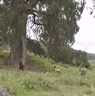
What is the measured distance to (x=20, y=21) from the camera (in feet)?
66.9

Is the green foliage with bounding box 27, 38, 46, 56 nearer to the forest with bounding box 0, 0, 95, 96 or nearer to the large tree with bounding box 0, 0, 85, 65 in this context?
the forest with bounding box 0, 0, 95, 96

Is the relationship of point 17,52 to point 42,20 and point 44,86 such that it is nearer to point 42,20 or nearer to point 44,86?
point 42,20

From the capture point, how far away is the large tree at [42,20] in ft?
67.8

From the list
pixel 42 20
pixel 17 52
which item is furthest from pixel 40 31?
pixel 17 52

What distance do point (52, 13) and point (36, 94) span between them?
39.4ft

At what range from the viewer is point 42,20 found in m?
22.4

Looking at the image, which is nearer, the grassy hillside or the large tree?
the grassy hillside

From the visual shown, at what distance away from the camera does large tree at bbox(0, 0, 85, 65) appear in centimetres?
2067

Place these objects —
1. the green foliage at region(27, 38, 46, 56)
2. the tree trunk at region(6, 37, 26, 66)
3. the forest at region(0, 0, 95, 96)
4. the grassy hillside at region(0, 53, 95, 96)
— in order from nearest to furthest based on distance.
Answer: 1. the grassy hillside at region(0, 53, 95, 96)
2. the forest at region(0, 0, 95, 96)
3. the tree trunk at region(6, 37, 26, 66)
4. the green foliage at region(27, 38, 46, 56)

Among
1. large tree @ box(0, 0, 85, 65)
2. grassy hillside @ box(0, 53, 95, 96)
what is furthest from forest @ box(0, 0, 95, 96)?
grassy hillside @ box(0, 53, 95, 96)

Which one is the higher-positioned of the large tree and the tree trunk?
the large tree

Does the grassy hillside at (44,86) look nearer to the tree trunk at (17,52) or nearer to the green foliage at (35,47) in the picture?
the tree trunk at (17,52)

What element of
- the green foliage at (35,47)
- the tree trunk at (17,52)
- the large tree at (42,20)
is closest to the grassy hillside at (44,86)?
the large tree at (42,20)

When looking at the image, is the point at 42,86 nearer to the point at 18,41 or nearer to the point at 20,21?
the point at 20,21
